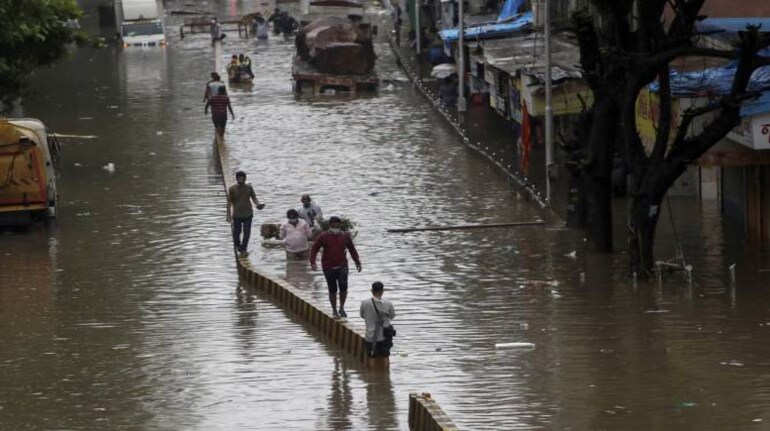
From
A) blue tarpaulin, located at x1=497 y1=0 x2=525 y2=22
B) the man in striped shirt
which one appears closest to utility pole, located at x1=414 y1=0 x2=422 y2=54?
blue tarpaulin, located at x1=497 y1=0 x2=525 y2=22

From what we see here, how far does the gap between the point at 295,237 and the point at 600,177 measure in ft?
15.7

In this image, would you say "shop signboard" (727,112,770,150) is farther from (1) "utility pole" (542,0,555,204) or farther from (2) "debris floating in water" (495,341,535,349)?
(1) "utility pole" (542,0,555,204)

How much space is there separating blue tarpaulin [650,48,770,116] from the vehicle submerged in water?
10.9 m

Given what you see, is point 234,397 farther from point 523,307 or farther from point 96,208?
point 96,208

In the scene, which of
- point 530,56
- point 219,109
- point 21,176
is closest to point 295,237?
point 21,176

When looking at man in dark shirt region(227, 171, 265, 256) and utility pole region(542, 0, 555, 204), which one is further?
utility pole region(542, 0, 555, 204)

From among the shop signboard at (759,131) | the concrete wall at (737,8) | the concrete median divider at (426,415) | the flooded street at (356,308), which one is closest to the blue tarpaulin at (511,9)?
the flooded street at (356,308)

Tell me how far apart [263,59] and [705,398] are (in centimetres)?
4264

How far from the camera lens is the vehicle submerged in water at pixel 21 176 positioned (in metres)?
30.4

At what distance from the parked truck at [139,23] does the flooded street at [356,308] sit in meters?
23.5

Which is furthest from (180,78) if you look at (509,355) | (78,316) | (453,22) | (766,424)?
(766,424)

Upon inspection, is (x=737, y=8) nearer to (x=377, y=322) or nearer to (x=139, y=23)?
(x=377, y=322)

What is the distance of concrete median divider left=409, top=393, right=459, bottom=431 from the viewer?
1498 centimetres

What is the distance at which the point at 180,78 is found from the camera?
5406 centimetres
